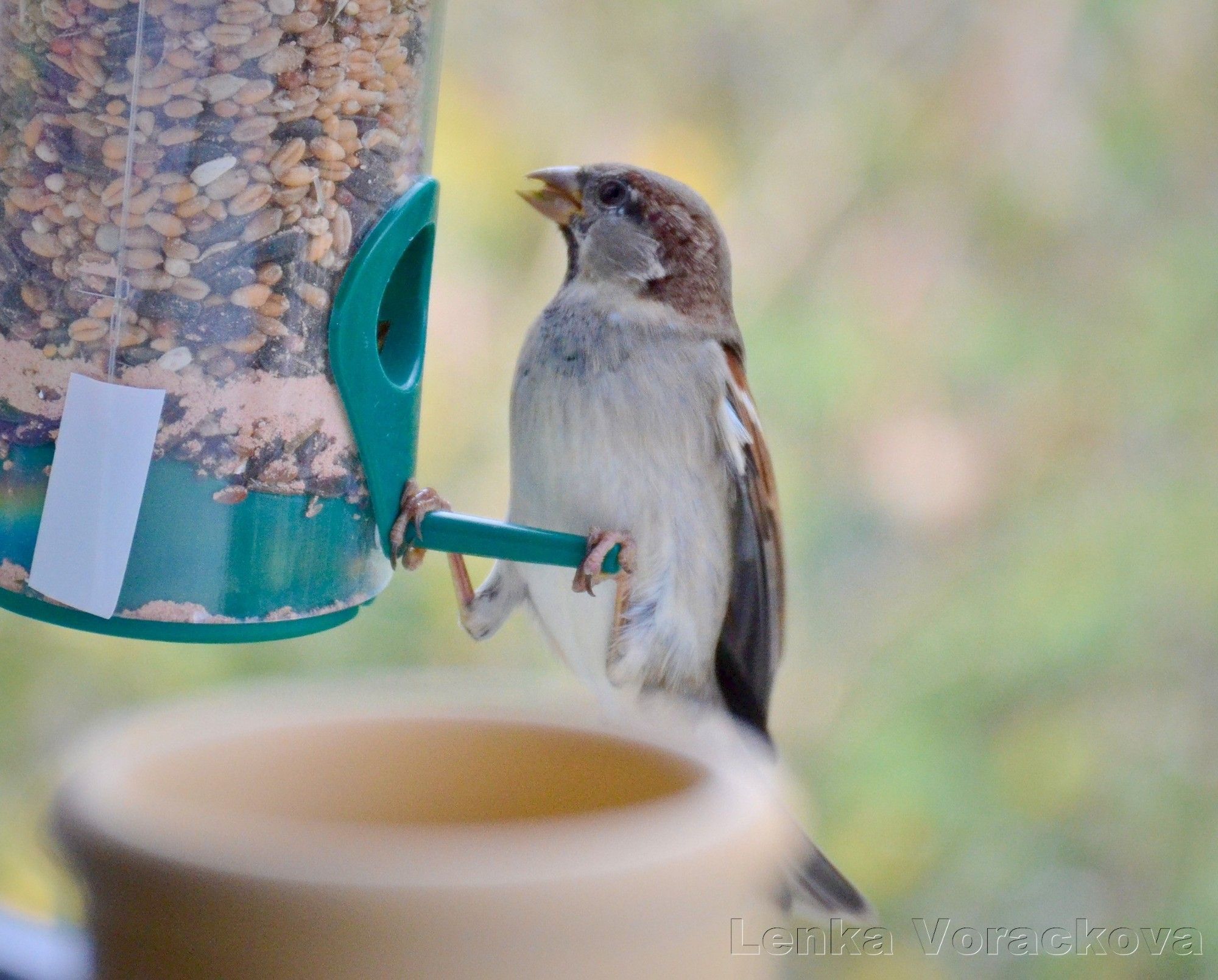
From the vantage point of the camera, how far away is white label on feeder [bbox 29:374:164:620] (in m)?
0.95

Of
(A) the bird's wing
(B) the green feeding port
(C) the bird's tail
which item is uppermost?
(B) the green feeding port

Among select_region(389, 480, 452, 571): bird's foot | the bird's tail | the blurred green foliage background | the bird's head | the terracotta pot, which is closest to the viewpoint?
the terracotta pot

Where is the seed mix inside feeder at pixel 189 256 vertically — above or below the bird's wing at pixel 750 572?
above

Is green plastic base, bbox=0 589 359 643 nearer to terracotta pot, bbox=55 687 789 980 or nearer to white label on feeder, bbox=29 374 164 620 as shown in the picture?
white label on feeder, bbox=29 374 164 620

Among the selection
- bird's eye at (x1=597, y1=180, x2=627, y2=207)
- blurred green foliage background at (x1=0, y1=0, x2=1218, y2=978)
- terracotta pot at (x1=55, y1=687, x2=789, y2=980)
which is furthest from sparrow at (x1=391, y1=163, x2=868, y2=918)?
terracotta pot at (x1=55, y1=687, x2=789, y2=980)

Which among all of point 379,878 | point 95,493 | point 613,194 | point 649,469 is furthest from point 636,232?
point 379,878

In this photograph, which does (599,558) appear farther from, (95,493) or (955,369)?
(955,369)

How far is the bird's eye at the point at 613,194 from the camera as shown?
1405mm

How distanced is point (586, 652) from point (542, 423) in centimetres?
24

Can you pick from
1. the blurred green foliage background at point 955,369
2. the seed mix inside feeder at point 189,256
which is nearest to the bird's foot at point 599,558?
the seed mix inside feeder at point 189,256

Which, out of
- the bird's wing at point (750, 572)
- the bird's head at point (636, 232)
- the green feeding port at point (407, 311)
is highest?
the bird's head at point (636, 232)

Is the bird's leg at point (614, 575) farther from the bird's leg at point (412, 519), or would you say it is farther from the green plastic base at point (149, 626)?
the green plastic base at point (149, 626)

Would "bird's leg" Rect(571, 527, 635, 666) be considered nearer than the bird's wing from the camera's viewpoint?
Yes

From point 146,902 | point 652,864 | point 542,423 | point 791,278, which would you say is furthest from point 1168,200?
point 146,902
